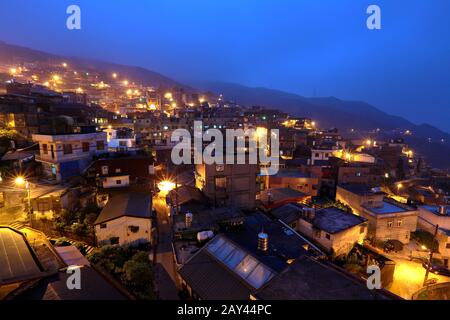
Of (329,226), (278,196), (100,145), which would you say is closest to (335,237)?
(329,226)

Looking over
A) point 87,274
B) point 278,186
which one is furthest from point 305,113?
point 87,274

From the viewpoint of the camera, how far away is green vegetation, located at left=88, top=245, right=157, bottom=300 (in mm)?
13742

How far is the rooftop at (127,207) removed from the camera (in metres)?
19.1

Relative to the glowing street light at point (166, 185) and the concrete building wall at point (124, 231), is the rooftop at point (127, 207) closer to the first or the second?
the concrete building wall at point (124, 231)

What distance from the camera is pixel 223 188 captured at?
2661 cm

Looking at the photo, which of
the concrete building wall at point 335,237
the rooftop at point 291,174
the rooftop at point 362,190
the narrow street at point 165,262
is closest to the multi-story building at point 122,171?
the narrow street at point 165,262

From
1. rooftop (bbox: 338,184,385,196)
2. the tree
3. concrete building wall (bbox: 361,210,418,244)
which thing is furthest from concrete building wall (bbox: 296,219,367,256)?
the tree

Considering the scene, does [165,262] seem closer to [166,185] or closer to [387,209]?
[166,185]

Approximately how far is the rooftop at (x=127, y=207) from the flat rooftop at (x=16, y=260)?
4886 mm

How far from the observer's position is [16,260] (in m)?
12.8

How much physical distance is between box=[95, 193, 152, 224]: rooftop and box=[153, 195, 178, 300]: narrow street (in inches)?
103

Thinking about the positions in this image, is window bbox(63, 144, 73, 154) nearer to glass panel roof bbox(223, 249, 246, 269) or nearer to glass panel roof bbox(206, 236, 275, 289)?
glass panel roof bbox(206, 236, 275, 289)
